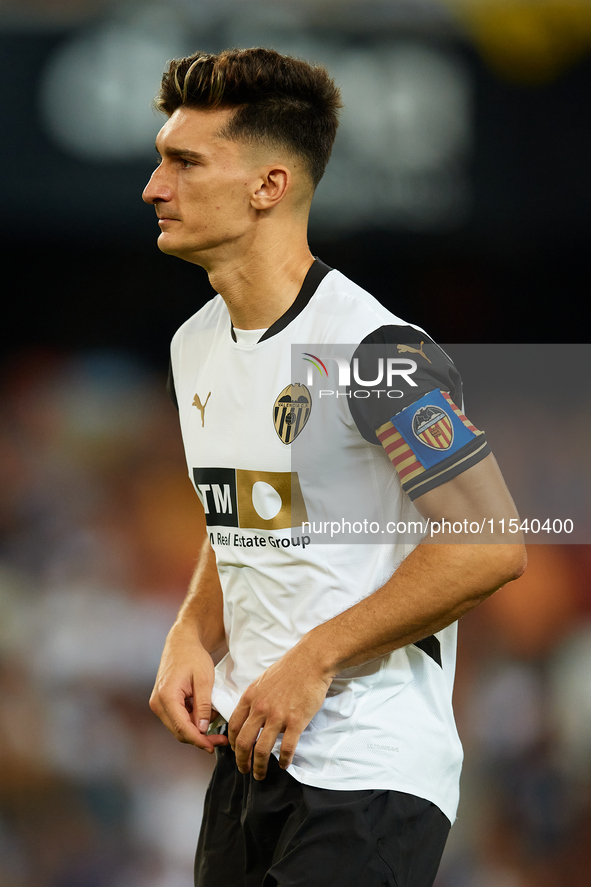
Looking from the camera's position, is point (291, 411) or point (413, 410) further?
point (291, 411)

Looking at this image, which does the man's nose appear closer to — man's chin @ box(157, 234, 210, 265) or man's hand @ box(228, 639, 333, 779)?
man's chin @ box(157, 234, 210, 265)

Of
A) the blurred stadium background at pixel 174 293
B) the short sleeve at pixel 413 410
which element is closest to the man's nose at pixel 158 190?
the short sleeve at pixel 413 410

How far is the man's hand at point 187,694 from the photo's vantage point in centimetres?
94

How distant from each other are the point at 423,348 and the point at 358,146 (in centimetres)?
154

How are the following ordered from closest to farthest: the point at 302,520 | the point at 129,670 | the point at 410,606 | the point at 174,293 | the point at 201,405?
the point at 410,606, the point at 302,520, the point at 201,405, the point at 129,670, the point at 174,293

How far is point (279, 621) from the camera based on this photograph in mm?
921

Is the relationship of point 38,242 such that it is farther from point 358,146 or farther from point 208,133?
point 208,133

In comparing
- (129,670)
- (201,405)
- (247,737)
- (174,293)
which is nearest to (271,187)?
(201,405)

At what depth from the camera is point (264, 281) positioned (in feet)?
3.27

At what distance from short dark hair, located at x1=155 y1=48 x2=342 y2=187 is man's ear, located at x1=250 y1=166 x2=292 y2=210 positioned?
4 cm

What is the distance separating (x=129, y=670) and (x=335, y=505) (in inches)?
55.9

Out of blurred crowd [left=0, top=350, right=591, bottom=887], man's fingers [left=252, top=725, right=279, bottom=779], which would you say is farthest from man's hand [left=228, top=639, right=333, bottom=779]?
blurred crowd [left=0, top=350, right=591, bottom=887]

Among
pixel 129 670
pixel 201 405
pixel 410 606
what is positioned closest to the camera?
pixel 410 606

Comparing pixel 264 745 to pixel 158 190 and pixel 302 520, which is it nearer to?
pixel 302 520
